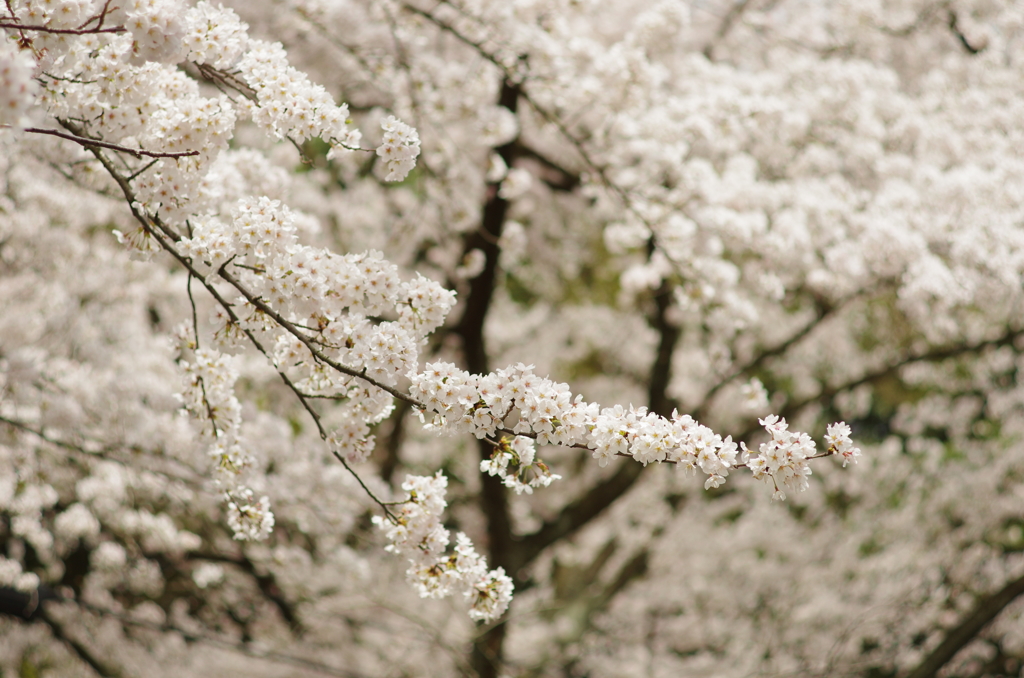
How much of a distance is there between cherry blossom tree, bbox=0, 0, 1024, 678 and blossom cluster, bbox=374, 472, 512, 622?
13 millimetres

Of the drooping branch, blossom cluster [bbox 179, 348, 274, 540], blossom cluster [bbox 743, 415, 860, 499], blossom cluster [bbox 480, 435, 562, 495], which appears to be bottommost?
the drooping branch

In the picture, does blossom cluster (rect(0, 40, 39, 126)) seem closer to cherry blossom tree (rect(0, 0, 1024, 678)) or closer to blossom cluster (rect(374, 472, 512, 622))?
cherry blossom tree (rect(0, 0, 1024, 678))

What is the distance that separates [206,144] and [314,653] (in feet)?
24.4

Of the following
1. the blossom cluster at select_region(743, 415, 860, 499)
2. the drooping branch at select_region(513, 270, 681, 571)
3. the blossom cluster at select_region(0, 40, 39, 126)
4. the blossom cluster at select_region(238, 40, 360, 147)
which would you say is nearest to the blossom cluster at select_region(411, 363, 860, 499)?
the blossom cluster at select_region(743, 415, 860, 499)

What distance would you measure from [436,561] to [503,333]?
30.2ft

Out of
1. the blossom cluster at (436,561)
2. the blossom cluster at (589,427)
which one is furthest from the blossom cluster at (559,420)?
the blossom cluster at (436,561)

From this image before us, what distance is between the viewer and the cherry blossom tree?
2.62m

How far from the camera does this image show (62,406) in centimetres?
532

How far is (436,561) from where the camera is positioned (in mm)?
2770

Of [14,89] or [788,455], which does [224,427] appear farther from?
[788,455]

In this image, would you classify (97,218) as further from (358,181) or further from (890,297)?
(890,297)

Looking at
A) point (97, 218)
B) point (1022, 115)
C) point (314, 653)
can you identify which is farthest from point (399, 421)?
point (1022, 115)

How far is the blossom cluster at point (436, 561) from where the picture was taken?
9.03 feet

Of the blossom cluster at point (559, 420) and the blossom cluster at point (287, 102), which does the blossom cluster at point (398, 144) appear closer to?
the blossom cluster at point (287, 102)
